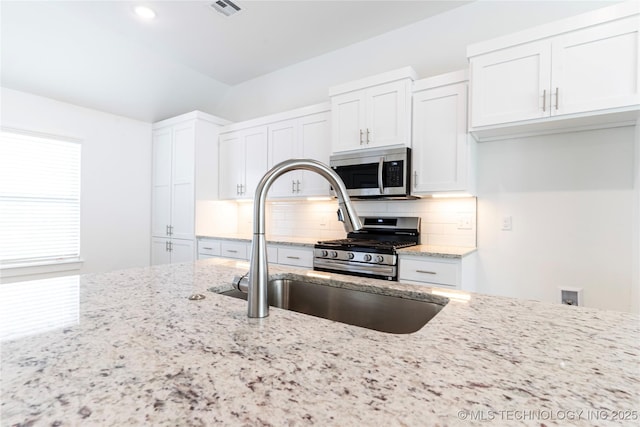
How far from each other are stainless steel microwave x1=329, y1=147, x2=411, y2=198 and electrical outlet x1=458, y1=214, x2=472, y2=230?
533mm

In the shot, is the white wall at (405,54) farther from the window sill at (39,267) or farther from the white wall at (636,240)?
the window sill at (39,267)

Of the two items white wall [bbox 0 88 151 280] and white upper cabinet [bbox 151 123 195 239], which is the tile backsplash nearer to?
white upper cabinet [bbox 151 123 195 239]

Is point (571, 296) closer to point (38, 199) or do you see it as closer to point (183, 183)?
point (183, 183)

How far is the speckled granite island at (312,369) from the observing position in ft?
1.42

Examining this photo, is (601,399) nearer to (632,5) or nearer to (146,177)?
(632,5)

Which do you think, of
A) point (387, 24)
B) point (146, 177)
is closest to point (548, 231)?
point (387, 24)

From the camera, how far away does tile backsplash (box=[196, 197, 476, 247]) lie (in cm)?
277

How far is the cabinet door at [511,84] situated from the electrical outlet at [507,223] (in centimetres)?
82

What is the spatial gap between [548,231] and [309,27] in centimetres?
276

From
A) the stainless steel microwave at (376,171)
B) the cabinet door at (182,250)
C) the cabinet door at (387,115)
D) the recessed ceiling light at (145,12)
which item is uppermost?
the recessed ceiling light at (145,12)

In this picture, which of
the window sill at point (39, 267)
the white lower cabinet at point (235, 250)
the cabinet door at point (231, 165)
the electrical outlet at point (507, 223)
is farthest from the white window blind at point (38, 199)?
the electrical outlet at point (507, 223)

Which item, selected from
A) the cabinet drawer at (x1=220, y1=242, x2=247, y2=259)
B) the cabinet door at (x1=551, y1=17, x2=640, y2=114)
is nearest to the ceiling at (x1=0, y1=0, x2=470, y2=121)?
the cabinet door at (x1=551, y1=17, x2=640, y2=114)

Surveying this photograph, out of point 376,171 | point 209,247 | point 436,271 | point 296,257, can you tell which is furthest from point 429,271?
point 209,247

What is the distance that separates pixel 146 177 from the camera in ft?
14.0
